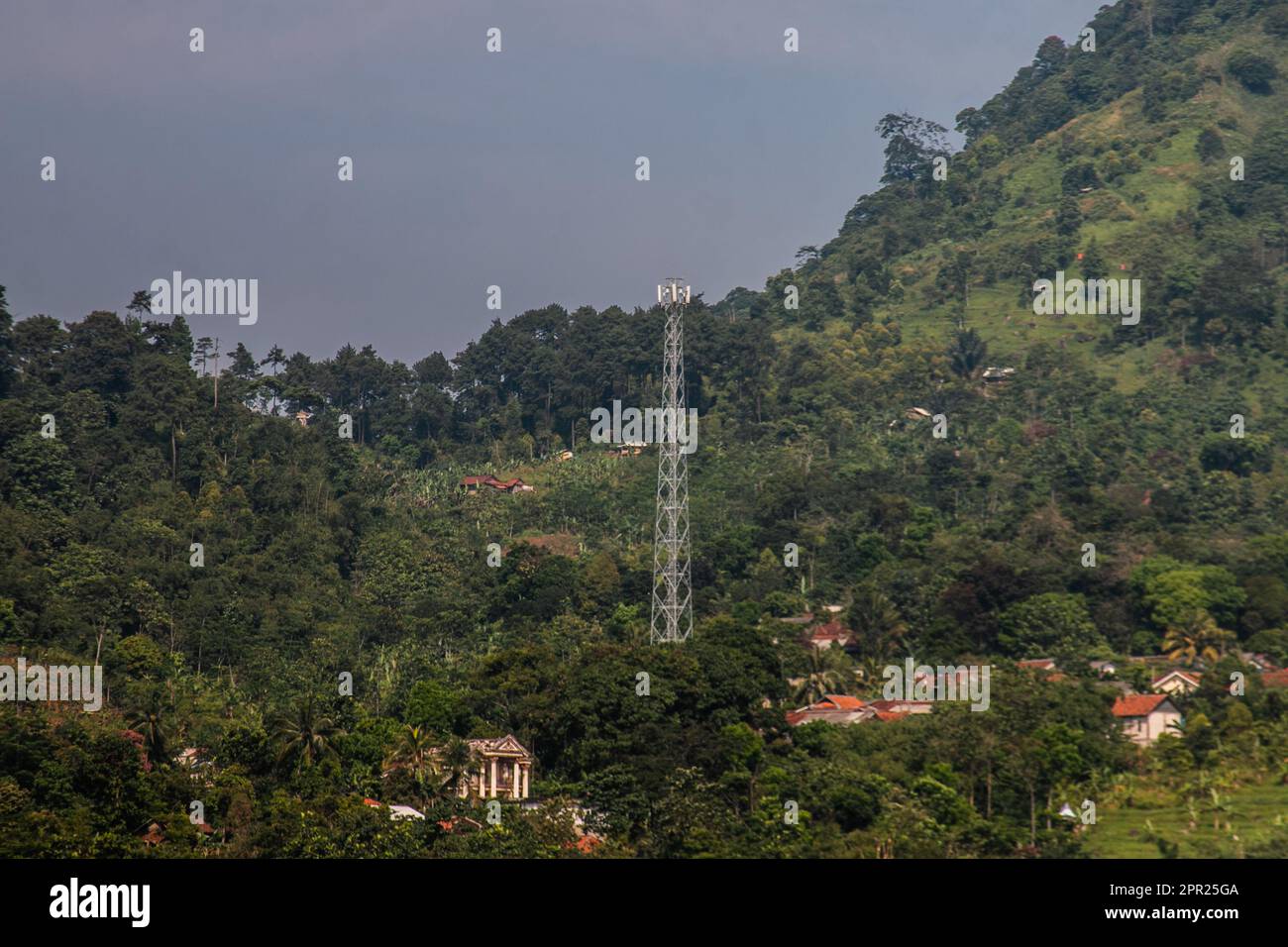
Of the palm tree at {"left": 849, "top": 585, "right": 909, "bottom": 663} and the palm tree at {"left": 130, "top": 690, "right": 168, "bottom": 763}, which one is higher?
the palm tree at {"left": 849, "top": 585, "right": 909, "bottom": 663}

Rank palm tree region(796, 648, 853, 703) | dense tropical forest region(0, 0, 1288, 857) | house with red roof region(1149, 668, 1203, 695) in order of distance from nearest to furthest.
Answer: dense tropical forest region(0, 0, 1288, 857)
house with red roof region(1149, 668, 1203, 695)
palm tree region(796, 648, 853, 703)

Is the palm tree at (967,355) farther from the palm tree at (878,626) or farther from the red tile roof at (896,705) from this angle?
the red tile roof at (896,705)

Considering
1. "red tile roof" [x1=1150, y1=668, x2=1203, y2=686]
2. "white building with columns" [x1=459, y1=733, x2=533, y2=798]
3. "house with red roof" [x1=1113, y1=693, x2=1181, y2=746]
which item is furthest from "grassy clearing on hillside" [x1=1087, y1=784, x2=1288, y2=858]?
"white building with columns" [x1=459, y1=733, x2=533, y2=798]

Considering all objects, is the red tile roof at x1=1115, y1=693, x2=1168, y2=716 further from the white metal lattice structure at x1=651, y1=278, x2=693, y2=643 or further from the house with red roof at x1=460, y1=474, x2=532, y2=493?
the house with red roof at x1=460, y1=474, x2=532, y2=493

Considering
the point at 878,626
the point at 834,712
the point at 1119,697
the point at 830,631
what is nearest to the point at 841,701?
the point at 834,712

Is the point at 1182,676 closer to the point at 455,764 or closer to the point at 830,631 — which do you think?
the point at 830,631
